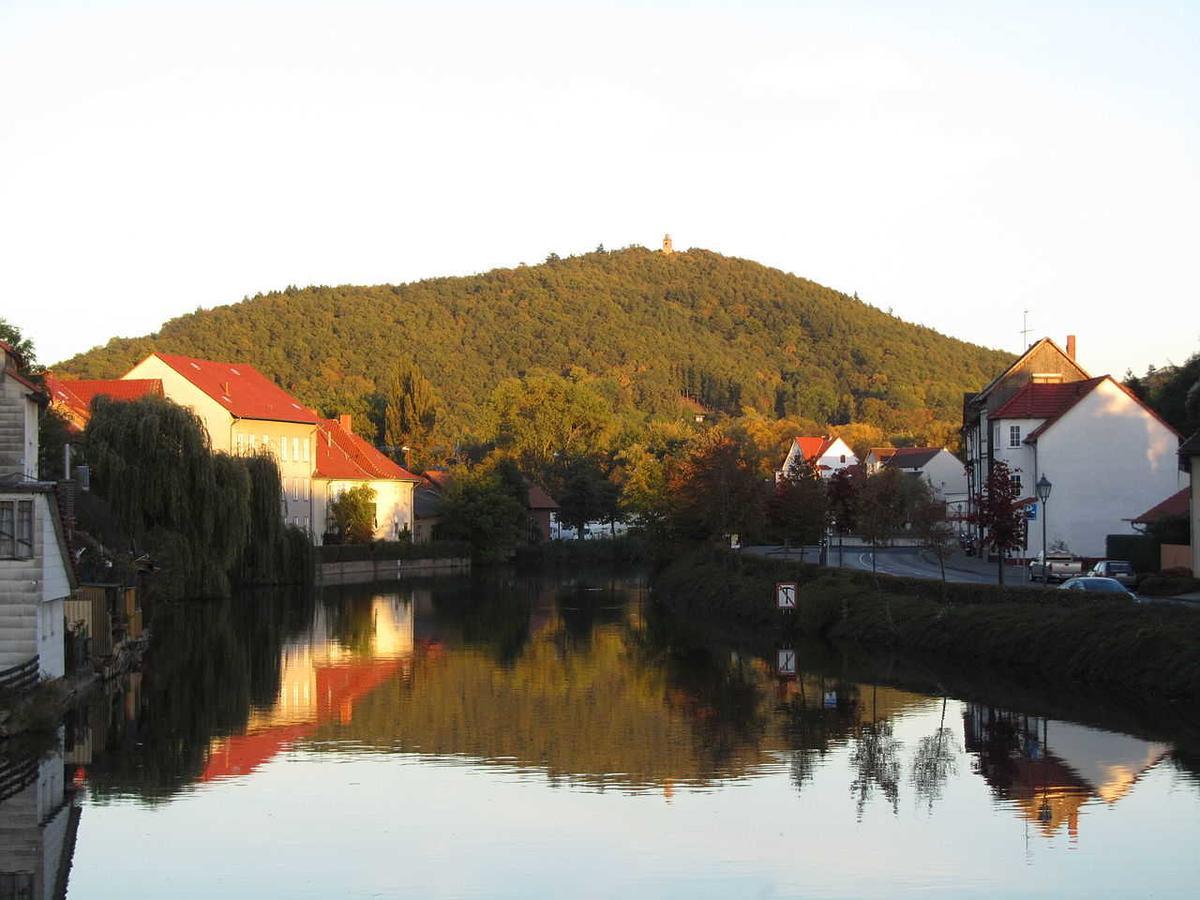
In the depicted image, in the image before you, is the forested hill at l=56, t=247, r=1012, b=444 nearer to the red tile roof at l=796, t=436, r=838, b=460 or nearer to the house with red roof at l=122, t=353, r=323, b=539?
the red tile roof at l=796, t=436, r=838, b=460

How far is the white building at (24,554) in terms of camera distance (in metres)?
23.8

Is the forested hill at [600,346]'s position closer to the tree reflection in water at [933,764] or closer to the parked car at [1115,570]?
the parked car at [1115,570]

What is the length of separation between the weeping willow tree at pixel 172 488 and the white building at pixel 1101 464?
30776 millimetres

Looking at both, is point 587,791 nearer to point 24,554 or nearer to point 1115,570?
point 24,554

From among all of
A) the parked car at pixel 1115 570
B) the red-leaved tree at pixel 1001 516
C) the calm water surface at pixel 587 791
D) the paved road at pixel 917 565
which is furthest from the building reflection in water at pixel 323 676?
the parked car at pixel 1115 570

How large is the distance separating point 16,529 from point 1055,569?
34386 millimetres

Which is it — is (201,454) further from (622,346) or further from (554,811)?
(622,346)

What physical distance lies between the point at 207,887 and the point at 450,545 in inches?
→ 2918

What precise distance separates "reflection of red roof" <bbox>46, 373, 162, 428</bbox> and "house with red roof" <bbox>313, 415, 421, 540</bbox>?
13499 mm

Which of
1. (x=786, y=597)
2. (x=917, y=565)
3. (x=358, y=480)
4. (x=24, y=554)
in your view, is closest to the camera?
(x=24, y=554)

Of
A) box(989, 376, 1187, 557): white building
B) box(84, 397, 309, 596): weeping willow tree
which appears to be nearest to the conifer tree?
box(84, 397, 309, 596): weeping willow tree

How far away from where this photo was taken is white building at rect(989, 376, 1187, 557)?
58938 millimetres

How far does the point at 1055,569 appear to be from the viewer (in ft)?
160

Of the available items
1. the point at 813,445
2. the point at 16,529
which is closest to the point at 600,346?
the point at 813,445
